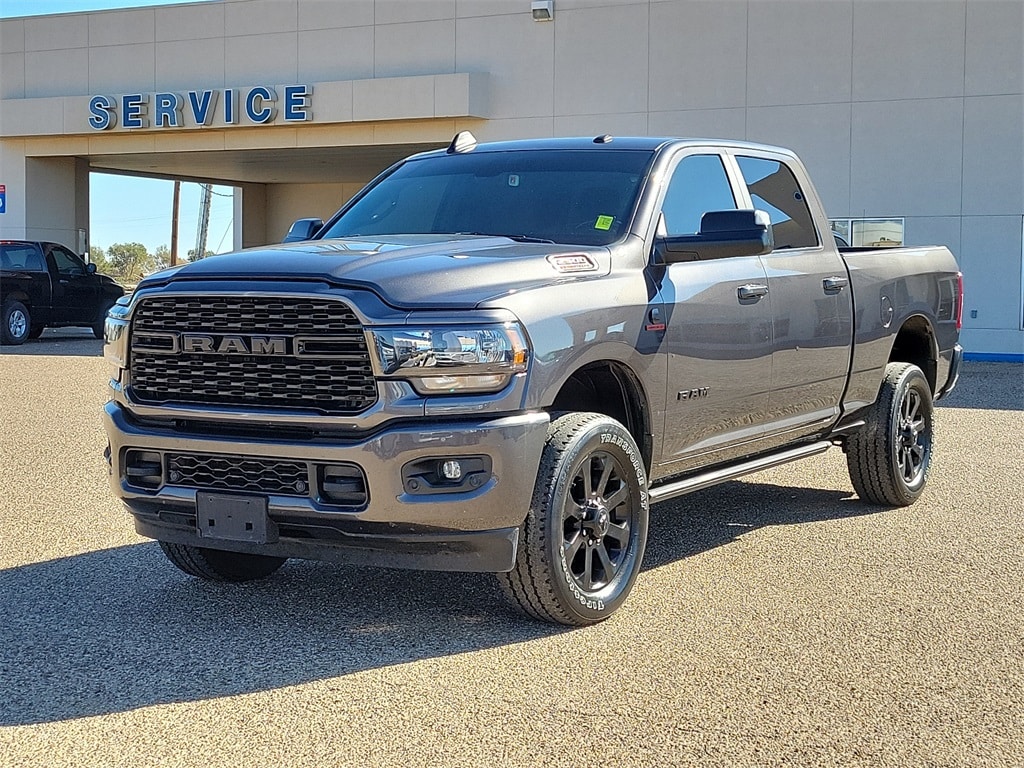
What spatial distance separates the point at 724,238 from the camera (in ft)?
19.1

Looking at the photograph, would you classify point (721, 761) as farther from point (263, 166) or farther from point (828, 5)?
point (263, 166)

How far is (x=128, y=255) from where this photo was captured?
101250 millimetres

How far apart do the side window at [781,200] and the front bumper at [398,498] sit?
2.66 meters

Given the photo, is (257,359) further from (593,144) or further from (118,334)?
(593,144)

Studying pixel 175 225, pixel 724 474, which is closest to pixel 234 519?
A: pixel 724 474

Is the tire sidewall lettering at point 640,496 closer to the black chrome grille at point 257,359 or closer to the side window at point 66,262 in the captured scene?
the black chrome grille at point 257,359

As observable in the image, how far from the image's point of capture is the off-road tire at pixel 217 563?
5.87 m

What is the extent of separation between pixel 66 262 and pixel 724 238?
20680 mm

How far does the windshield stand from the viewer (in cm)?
605

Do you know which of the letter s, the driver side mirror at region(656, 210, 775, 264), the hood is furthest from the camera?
the letter s

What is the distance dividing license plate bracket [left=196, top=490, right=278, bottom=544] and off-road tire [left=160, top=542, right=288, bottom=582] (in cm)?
70

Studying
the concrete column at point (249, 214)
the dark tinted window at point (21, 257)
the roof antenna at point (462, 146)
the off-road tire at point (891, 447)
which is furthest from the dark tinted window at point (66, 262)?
the off-road tire at point (891, 447)

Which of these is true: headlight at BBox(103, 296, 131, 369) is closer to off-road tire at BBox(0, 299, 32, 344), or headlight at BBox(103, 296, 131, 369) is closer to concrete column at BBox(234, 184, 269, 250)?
off-road tire at BBox(0, 299, 32, 344)

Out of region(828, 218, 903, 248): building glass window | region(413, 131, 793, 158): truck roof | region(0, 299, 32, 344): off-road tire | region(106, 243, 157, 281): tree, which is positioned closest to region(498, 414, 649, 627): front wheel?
region(413, 131, 793, 158): truck roof
